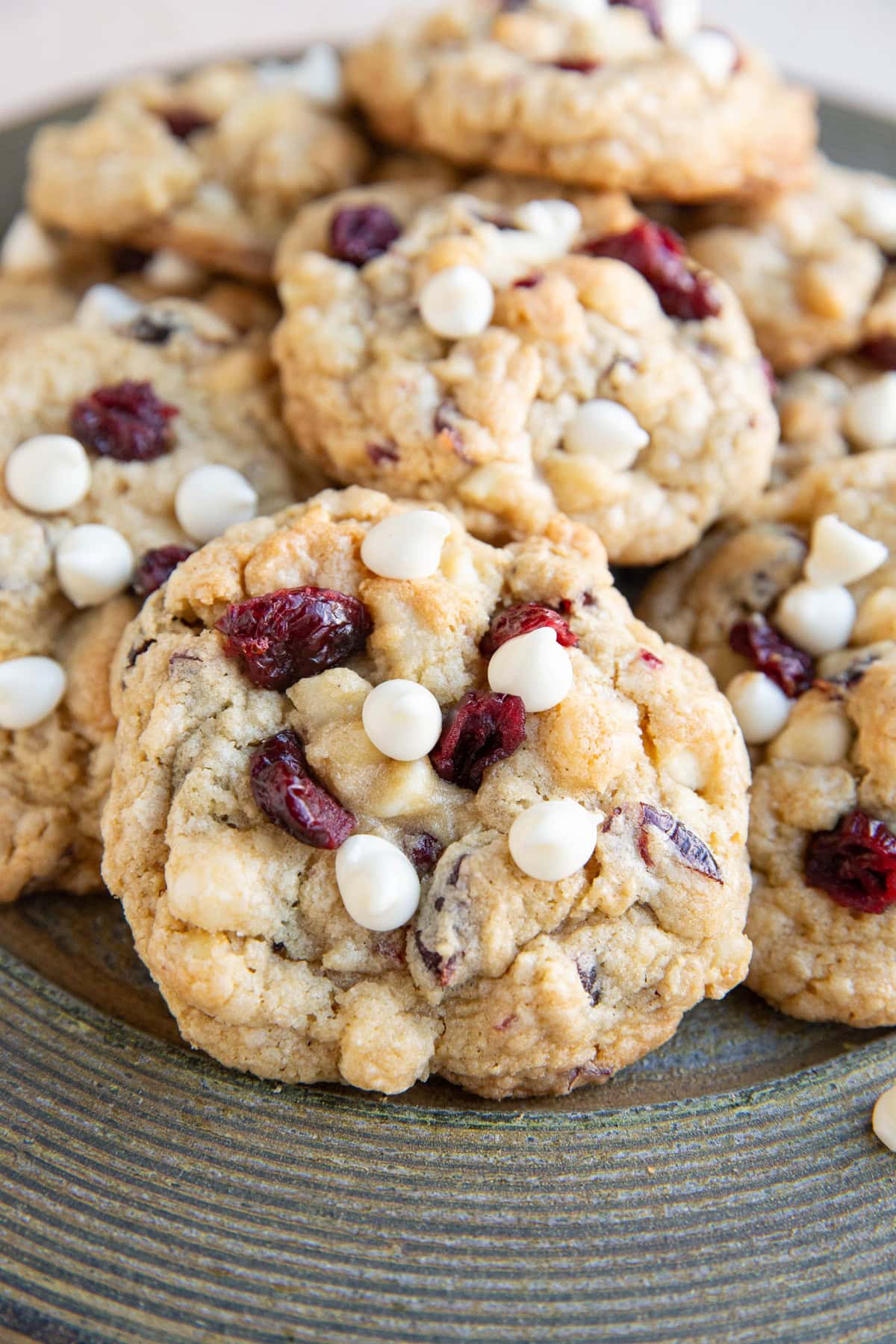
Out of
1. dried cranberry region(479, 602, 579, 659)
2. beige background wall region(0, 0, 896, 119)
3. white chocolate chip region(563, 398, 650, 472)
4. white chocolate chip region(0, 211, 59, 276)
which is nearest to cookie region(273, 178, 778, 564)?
white chocolate chip region(563, 398, 650, 472)

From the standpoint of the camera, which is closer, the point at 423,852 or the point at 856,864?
the point at 423,852

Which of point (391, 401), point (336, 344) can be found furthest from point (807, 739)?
point (336, 344)

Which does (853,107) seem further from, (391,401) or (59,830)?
(59,830)

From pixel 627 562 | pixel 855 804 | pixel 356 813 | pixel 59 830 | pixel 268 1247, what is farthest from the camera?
pixel 627 562

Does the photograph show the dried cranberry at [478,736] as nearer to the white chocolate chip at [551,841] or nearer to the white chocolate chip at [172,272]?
the white chocolate chip at [551,841]

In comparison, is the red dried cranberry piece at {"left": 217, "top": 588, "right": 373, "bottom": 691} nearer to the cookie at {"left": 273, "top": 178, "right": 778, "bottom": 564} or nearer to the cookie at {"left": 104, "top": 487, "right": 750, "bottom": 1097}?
the cookie at {"left": 104, "top": 487, "right": 750, "bottom": 1097}

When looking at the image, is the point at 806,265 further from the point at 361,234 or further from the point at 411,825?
the point at 411,825

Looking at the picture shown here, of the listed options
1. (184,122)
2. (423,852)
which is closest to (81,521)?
(423,852)
